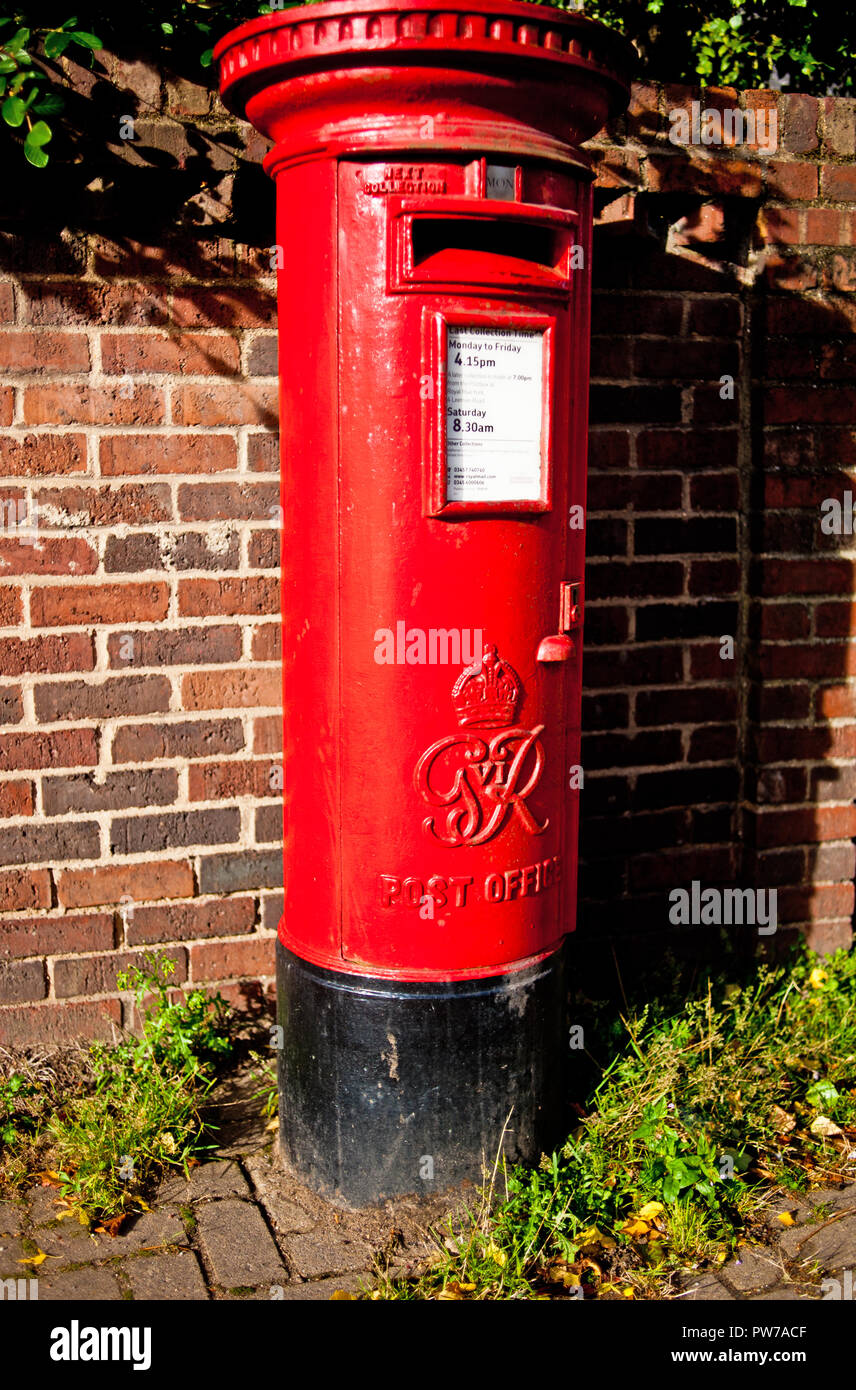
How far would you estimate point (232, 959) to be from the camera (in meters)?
3.27

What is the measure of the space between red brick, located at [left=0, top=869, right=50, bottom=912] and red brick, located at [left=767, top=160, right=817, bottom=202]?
9.15ft

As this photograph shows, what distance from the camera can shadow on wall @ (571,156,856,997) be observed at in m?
3.31

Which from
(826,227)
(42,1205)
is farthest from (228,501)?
(826,227)

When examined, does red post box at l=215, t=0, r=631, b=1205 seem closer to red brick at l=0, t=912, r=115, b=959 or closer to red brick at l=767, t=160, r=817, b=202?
red brick at l=0, t=912, r=115, b=959

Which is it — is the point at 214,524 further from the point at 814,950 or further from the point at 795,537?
the point at 814,950

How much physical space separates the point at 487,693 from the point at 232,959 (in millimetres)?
1339

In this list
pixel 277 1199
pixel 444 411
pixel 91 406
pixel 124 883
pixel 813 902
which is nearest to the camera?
pixel 444 411

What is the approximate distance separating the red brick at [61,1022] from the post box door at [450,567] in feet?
3.23

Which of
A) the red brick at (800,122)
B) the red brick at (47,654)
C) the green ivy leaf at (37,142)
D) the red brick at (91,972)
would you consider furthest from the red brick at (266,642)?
the red brick at (800,122)

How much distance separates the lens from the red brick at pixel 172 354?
116 inches

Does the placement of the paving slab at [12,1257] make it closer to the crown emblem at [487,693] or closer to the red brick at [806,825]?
the crown emblem at [487,693]

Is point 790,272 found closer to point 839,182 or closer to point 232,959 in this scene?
point 839,182

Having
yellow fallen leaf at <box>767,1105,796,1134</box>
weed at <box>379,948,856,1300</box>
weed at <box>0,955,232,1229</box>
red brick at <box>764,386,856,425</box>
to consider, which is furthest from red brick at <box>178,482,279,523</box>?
yellow fallen leaf at <box>767,1105,796,1134</box>

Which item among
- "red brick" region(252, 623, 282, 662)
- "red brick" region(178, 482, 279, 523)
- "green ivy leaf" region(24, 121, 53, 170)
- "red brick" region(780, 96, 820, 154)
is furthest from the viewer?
"red brick" region(780, 96, 820, 154)
